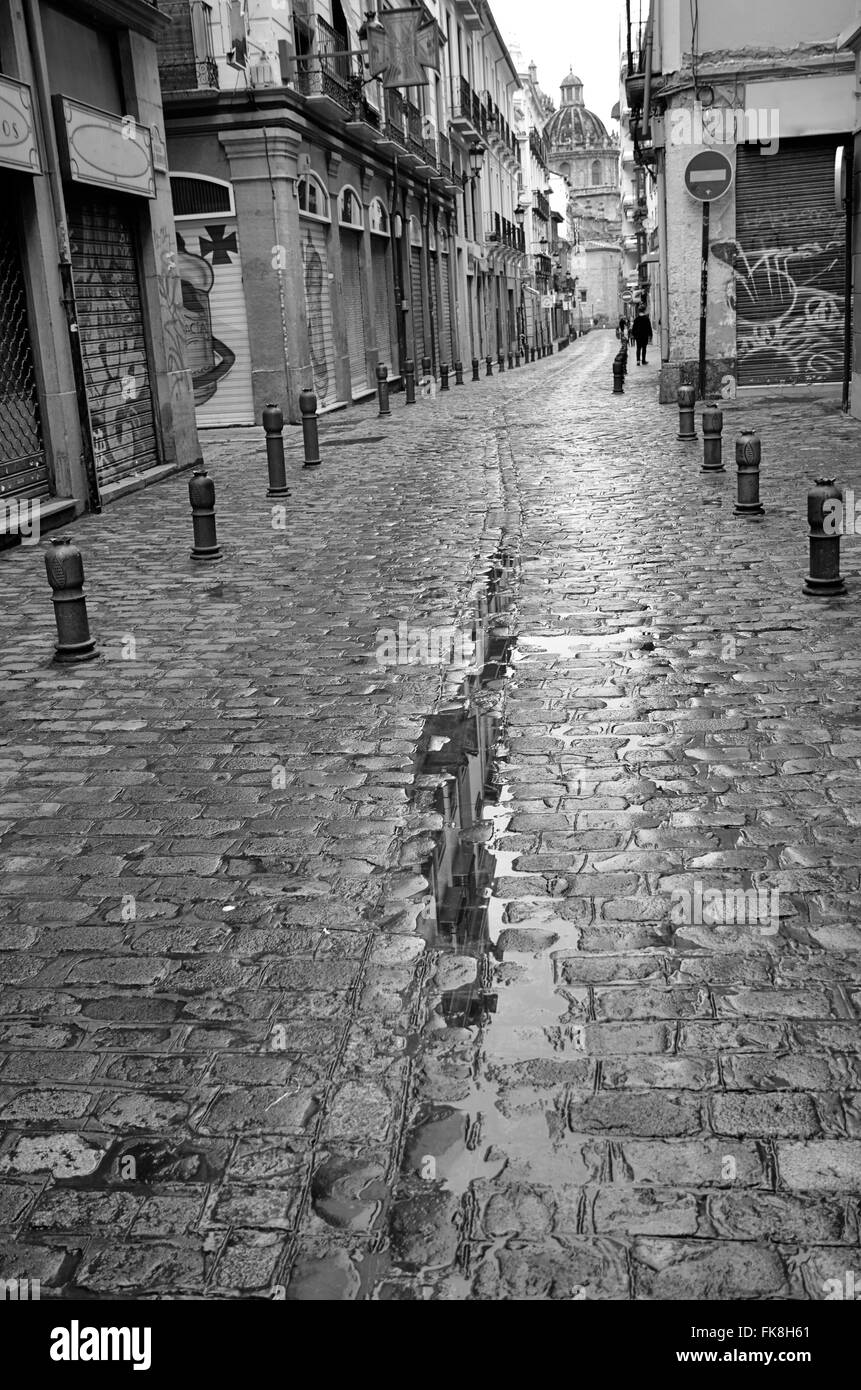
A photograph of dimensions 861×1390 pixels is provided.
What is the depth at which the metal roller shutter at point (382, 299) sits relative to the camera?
2972cm

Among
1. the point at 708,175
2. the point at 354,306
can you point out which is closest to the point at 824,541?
the point at 708,175

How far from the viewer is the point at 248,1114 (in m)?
2.99

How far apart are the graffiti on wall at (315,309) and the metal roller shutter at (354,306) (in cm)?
200

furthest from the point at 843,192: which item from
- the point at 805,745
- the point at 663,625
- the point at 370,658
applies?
the point at 805,745

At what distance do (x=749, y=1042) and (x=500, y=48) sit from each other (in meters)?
57.8

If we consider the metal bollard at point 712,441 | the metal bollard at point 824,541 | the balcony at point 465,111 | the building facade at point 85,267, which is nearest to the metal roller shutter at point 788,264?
the metal bollard at point 712,441

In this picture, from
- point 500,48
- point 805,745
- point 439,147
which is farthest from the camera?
point 500,48

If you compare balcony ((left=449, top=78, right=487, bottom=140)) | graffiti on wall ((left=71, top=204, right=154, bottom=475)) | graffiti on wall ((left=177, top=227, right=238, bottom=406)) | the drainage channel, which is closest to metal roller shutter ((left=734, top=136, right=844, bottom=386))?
graffiti on wall ((left=177, top=227, right=238, bottom=406))

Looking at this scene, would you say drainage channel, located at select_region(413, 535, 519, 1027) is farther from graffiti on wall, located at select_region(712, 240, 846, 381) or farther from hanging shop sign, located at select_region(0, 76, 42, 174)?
graffiti on wall, located at select_region(712, 240, 846, 381)

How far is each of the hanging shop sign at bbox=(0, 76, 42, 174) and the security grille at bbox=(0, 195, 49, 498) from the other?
1.18ft

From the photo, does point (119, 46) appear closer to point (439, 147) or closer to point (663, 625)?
point (663, 625)

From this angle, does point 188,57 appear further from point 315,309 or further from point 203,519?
point 203,519

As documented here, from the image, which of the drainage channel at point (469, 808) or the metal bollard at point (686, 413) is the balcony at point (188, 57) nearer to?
the metal bollard at point (686, 413)

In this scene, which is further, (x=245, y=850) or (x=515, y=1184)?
(x=245, y=850)
